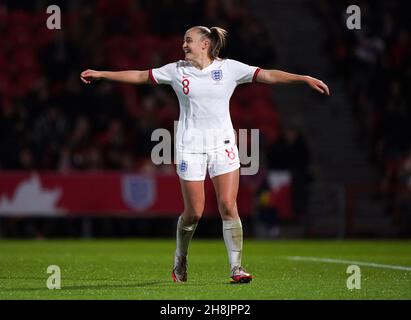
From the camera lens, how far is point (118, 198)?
21141 millimetres

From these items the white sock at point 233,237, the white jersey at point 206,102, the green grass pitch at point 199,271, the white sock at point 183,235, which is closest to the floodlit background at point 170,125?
the green grass pitch at point 199,271

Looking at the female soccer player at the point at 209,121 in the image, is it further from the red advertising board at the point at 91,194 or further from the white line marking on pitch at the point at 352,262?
the red advertising board at the point at 91,194

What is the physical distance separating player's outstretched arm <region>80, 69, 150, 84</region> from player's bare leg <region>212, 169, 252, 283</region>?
118 cm

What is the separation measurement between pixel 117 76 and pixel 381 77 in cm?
1451

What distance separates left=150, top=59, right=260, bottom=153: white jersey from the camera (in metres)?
10.1

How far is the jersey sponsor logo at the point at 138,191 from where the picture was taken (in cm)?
2117

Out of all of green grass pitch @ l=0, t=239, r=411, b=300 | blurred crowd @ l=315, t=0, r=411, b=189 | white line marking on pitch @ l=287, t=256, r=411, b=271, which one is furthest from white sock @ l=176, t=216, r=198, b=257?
blurred crowd @ l=315, t=0, r=411, b=189

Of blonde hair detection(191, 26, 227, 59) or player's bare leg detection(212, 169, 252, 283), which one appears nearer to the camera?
player's bare leg detection(212, 169, 252, 283)

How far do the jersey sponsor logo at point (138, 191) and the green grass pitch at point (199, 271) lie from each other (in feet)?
6.67

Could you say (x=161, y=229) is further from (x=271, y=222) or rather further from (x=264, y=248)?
(x=264, y=248)

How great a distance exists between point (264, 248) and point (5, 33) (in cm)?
875

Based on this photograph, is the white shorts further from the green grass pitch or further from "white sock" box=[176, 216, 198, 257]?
the green grass pitch

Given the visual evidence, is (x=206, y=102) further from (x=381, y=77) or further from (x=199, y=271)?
(x=381, y=77)
